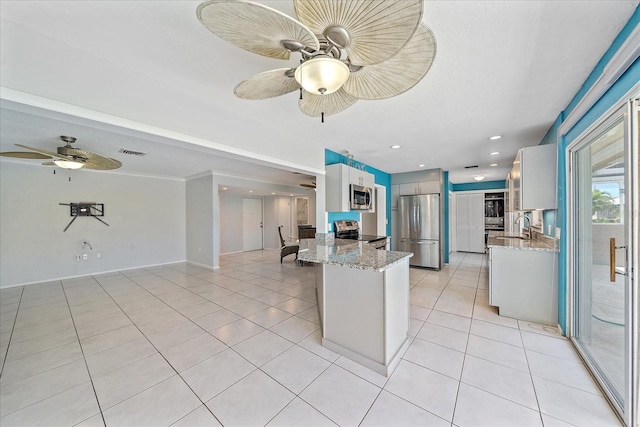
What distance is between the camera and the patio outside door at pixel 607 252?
4.38 ft

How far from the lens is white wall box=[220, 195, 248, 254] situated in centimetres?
775

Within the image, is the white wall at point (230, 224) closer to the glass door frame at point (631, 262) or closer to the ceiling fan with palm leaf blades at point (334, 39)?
the ceiling fan with palm leaf blades at point (334, 39)

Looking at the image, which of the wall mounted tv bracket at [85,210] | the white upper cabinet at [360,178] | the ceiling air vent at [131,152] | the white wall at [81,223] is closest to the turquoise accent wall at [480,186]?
the white upper cabinet at [360,178]

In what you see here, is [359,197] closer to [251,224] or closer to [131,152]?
[131,152]

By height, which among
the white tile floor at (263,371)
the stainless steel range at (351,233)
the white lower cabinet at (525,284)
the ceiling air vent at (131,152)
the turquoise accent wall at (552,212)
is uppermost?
the ceiling air vent at (131,152)

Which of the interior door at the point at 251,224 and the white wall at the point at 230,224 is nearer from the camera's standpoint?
the white wall at the point at 230,224

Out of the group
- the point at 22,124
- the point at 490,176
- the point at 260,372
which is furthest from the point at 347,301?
the point at 490,176

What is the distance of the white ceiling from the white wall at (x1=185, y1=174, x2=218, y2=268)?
8.32ft

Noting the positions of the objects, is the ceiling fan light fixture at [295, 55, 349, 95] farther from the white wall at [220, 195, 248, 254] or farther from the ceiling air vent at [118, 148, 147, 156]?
the white wall at [220, 195, 248, 254]

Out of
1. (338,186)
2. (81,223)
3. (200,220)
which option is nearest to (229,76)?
(338,186)

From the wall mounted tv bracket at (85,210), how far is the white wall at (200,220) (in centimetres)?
172

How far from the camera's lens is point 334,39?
1005 millimetres

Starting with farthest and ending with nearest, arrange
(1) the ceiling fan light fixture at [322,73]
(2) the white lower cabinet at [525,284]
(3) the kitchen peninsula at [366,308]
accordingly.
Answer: (2) the white lower cabinet at [525,284]
(3) the kitchen peninsula at [366,308]
(1) the ceiling fan light fixture at [322,73]

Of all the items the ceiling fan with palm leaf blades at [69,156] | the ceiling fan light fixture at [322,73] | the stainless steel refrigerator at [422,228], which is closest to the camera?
the ceiling fan light fixture at [322,73]
